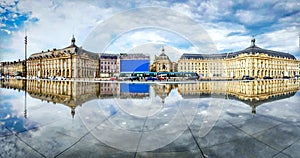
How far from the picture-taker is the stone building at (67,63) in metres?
78.9

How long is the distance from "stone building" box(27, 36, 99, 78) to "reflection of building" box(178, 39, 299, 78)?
48.2 m

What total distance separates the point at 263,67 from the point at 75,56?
277 ft

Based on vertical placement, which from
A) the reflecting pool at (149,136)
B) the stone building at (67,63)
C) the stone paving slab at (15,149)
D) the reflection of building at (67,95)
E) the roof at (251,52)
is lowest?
the stone paving slab at (15,149)

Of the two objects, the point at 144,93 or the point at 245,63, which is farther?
the point at 245,63

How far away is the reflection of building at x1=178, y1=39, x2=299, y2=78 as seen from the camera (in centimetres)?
8475

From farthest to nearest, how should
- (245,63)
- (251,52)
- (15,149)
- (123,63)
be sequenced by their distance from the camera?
(245,63) < (251,52) < (123,63) < (15,149)

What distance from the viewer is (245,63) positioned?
285 ft

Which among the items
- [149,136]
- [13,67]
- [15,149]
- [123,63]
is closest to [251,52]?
[123,63]

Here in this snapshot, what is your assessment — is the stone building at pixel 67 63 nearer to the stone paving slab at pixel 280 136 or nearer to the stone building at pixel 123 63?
the stone building at pixel 123 63

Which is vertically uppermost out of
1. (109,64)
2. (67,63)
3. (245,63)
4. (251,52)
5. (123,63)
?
(251,52)

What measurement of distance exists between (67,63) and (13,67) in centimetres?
7809

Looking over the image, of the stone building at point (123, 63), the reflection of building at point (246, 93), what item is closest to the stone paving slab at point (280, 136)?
the reflection of building at point (246, 93)

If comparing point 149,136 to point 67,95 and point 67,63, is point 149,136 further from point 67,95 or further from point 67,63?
point 67,63

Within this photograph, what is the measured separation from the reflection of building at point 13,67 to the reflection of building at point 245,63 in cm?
9802
